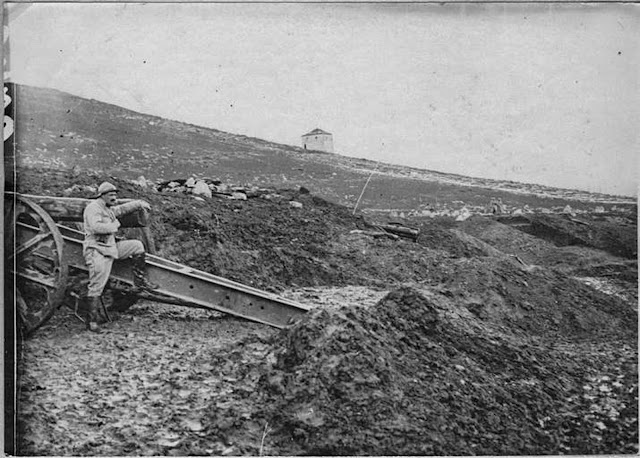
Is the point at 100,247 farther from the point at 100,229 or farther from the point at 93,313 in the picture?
the point at 93,313

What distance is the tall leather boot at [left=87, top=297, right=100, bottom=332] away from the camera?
15.0ft

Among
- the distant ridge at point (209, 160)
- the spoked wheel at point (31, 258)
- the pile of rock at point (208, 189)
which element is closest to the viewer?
the spoked wheel at point (31, 258)

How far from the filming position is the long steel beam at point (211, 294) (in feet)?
15.3

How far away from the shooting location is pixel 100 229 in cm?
455

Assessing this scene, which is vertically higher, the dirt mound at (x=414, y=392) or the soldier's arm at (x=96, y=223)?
the soldier's arm at (x=96, y=223)

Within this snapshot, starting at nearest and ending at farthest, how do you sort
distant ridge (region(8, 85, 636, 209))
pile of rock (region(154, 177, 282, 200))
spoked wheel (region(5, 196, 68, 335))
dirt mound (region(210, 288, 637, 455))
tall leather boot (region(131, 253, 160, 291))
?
dirt mound (region(210, 288, 637, 455)) → spoked wheel (region(5, 196, 68, 335)) → tall leather boot (region(131, 253, 160, 291)) → distant ridge (region(8, 85, 636, 209)) → pile of rock (region(154, 177, 282, 200))

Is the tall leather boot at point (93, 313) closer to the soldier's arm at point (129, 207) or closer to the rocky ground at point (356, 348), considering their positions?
the rocky ground at point (356, 348)

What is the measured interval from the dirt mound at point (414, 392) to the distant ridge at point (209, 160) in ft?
3.76

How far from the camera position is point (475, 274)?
5.12 meters

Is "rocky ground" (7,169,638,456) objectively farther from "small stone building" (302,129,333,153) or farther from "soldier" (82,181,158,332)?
"small stone building" (302,129,333,153)

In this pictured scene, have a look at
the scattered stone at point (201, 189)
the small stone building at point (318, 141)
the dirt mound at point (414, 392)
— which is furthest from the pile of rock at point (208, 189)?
the dirt mound at point (414, 392)

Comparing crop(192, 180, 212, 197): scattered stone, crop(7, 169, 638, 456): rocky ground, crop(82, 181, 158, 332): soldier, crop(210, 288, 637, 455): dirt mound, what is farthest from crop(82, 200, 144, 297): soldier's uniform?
crop(210, 288, 637, 455): dirt mound

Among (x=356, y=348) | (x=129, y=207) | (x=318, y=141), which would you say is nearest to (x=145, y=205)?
(x=129, y=207)

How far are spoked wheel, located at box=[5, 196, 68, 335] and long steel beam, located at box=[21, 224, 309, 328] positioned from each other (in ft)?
0.53
